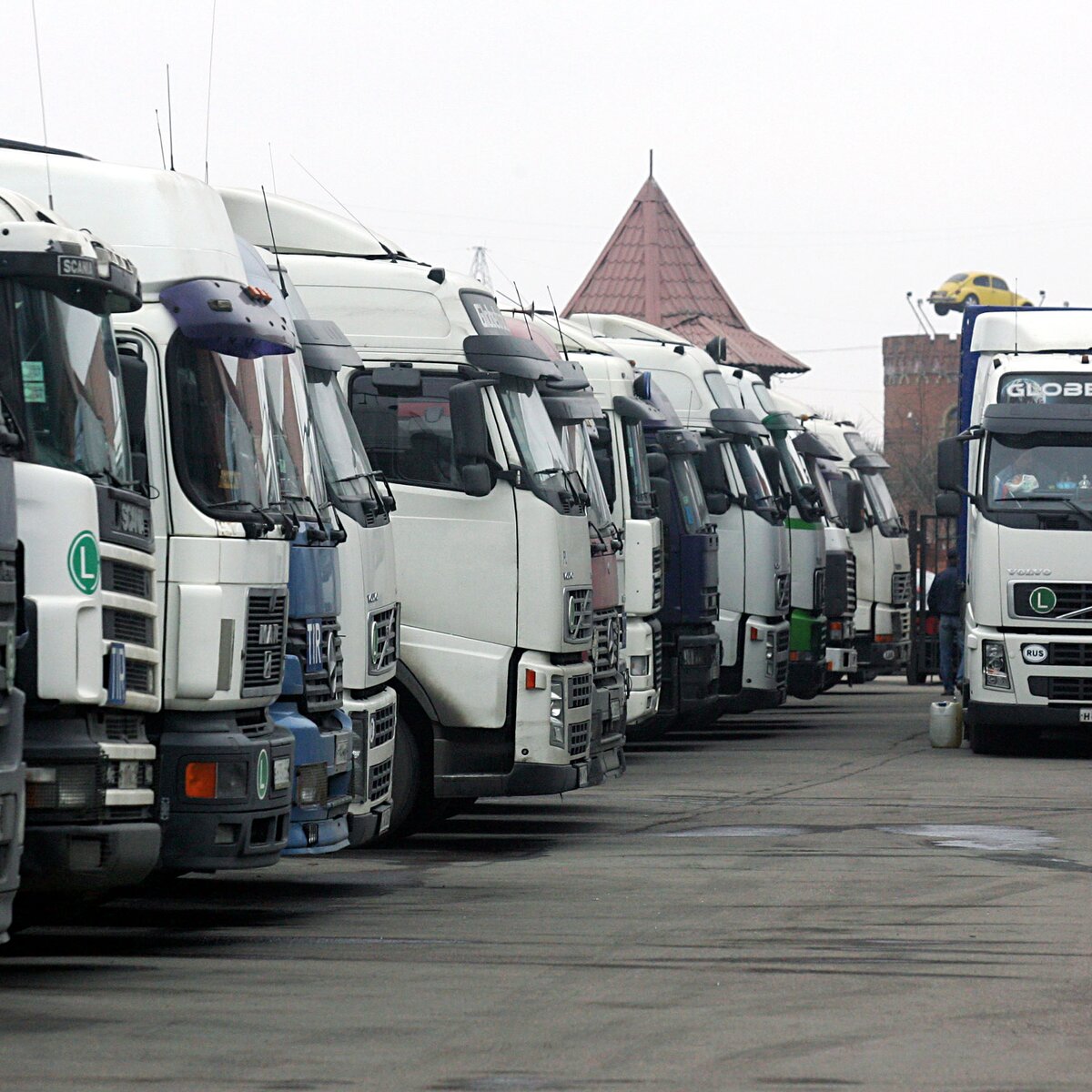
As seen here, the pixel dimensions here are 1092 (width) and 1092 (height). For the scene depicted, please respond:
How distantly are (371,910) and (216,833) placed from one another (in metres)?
1.99

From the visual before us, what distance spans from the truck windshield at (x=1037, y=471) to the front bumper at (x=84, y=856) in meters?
12.7

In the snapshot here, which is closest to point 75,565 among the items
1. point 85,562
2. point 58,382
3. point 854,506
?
point 85,562

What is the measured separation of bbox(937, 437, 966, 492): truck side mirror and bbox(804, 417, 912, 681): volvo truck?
8290 mm

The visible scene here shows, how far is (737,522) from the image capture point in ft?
71.9

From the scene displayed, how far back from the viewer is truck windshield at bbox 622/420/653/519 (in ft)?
60.3

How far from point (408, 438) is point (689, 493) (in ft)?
24.6

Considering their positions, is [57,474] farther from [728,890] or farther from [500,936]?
[728,890]

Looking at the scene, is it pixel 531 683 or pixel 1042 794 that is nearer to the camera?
pixel 531 683

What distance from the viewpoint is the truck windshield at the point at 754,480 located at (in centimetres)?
2202

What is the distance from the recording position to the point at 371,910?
1077cm

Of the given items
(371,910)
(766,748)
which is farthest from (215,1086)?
(766,748)

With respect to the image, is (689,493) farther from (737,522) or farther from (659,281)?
(659,281)

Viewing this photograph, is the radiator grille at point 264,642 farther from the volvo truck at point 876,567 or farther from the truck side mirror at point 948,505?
the volvo truck at point 876,567

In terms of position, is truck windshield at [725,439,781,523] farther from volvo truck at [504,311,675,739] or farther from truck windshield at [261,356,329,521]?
truck windshield at [261,356,329,521]
